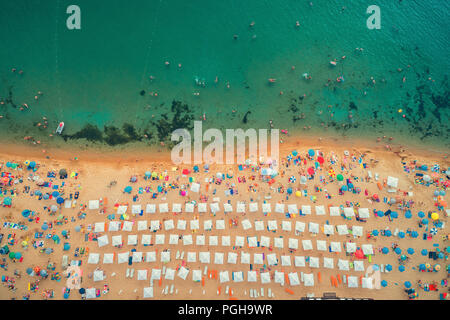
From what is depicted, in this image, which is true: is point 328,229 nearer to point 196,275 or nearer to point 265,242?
point 265,242

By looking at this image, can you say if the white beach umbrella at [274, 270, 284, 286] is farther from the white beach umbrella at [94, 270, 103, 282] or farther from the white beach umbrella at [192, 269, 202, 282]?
the white beach umbrella at [94, 270, 103, 282]

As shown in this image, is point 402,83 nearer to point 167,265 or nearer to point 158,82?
point 158,82

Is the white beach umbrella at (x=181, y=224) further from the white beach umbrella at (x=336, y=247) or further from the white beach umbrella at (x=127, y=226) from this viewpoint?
the white beach umbrella at (x=336, y=247)

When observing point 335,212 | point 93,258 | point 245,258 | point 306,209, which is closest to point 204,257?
point 245,258

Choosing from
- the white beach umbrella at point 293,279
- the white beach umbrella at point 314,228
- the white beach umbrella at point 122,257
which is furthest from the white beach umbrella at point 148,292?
the white beach umbrella at point 314,228

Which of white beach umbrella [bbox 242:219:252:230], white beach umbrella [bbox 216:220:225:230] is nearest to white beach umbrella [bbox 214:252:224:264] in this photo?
white beach umbrella [bbox 216:220:225:230]
